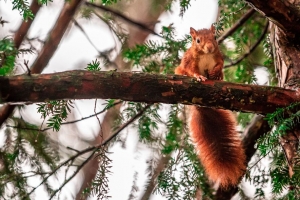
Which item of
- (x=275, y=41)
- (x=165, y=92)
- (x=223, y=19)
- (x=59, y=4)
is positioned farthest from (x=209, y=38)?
(x=59, y=4)

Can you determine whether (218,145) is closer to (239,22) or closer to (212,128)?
(212,128)

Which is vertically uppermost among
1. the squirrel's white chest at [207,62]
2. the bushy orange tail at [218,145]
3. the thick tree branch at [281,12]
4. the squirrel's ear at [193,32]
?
the squirrel's ear at [193,32]

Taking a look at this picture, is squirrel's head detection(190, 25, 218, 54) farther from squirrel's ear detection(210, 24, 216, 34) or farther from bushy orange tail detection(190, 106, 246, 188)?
bushy orange tail detection(190, 106, 246, 188)

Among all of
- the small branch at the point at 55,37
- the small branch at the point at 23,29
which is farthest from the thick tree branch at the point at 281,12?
the small branch at the point at 23,29

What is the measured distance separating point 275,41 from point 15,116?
904 millimetres

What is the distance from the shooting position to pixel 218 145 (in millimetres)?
1291

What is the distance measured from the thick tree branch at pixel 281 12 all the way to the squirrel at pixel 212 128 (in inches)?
8.7

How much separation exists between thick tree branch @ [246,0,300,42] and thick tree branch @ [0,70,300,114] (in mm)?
174

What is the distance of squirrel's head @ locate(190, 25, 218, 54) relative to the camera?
1.48 metres

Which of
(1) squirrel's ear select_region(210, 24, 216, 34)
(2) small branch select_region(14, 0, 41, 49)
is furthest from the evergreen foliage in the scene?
(2) small branch select_region(14, 0, 41, 49)

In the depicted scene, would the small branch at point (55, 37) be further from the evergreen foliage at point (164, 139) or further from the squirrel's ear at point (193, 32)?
the squirrel's ear at point (193, 32)

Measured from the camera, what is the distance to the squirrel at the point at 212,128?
4.03ft

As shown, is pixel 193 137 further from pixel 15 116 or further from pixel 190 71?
pixel 15 116

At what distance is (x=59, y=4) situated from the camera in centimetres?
183
